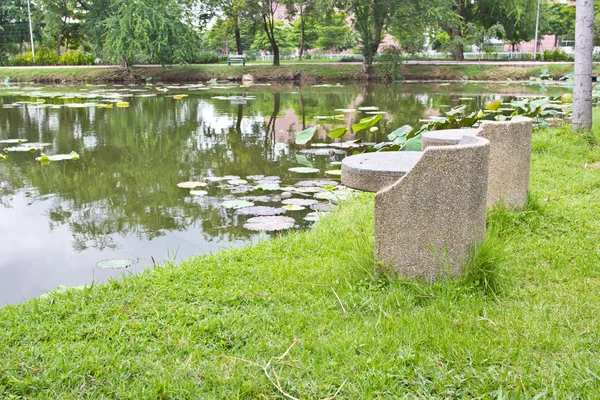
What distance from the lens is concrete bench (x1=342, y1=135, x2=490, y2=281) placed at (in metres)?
2.82

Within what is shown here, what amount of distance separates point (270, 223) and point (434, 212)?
7.28 feet

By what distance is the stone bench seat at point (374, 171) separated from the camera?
3.31 meters

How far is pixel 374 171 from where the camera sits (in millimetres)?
3338

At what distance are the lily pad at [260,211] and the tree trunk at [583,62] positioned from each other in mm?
4127

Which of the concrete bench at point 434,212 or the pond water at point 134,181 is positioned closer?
the concrete bench at point 434,212

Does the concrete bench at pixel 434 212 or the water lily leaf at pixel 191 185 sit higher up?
the concrete bench at pixel 434 212

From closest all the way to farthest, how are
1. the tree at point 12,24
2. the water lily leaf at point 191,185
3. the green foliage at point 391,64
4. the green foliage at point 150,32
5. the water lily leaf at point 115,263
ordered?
the water lily leaf at point 115,263
the water lily leaf at point 191,185
the green foliage at point 150,32
the green foliage at point 391,64
the tree at point 12,24

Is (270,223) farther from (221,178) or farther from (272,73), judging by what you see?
(272,73)

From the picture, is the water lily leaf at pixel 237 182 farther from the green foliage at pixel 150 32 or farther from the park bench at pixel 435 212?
the green foliage at pixel 150 32

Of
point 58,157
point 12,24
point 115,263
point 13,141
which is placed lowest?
point 115,263

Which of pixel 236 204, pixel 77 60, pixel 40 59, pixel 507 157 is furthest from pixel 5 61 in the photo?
pixel 507 157

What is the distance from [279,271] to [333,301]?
21.6 inches

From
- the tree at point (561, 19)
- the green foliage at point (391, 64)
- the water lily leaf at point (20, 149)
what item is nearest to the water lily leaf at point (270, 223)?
the water lily leaf at point (20, 149)

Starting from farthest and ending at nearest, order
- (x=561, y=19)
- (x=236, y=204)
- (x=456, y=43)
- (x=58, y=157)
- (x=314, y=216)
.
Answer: (x=561, y=19) → (x=456, y=43) → (x=58, y=157) → (x=236, y=204) → (x=314, y=216)
